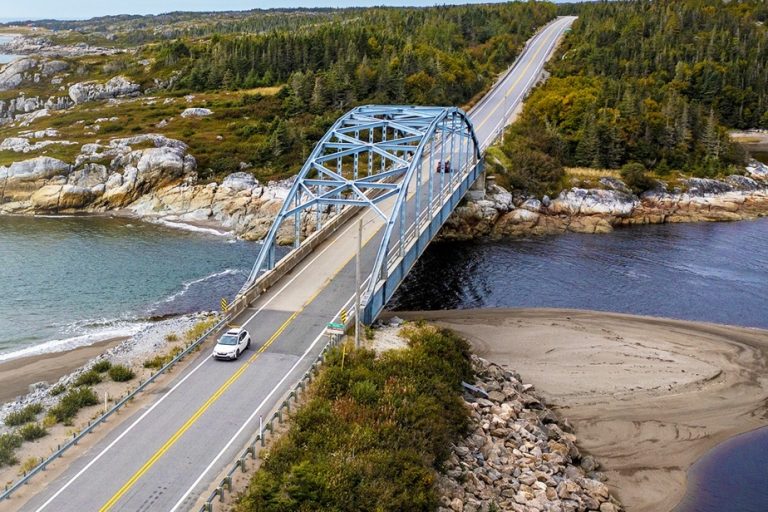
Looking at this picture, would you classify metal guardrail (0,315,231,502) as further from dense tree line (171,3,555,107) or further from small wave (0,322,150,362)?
dense tree line (171,3,555,107)

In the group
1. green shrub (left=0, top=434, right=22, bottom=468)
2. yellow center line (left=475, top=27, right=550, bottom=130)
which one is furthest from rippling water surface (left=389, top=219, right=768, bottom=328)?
green shrub (left=0, top=434, right=22, bottom=468)

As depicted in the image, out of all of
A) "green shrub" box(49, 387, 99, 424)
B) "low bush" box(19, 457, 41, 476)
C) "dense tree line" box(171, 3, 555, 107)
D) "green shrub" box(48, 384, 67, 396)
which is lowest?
"green shrub" box(48, 384, 67, 396)

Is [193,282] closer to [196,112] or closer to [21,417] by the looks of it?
[21,417]

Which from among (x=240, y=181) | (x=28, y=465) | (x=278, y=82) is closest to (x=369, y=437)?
(x=28, y=465)

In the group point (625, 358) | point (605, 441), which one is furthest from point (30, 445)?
point (625, 358)

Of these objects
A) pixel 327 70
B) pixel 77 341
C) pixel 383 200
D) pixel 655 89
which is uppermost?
pixel 327 70
